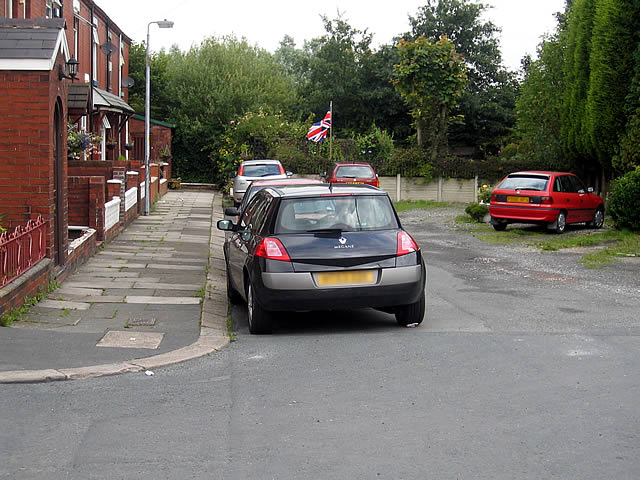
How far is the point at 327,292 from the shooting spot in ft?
27.5

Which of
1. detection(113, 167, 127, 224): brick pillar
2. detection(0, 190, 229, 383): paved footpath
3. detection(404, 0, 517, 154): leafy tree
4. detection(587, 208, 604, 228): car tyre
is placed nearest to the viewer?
detection(0, 190, 229, 383): paved footpath

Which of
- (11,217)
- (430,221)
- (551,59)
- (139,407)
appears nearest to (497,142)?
(551,59)

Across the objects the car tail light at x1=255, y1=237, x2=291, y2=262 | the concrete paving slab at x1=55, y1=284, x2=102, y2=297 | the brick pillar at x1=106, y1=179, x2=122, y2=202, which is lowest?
the concrete paving slab at x1=55, y1=284, x2=102, y2=297

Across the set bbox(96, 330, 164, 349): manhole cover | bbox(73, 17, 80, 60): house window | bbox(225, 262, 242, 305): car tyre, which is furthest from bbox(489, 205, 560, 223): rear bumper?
bbox(73, 17, 80, 60): house window

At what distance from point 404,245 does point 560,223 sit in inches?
498

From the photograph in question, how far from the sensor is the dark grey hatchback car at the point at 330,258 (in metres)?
8.39

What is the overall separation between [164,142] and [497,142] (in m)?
21.1

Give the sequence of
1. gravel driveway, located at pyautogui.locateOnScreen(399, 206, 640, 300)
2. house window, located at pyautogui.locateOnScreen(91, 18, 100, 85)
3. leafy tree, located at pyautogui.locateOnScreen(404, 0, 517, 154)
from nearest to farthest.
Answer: gravel driveway, located at pyautogui.locateOnScreen(399, 206, 640, 300) → house window, located at pyautogui.locateOnScreen(91, 18, 100, 85) → leafy tree, located at pyautogui.locateOnScreen(404, 0, 517, 154)

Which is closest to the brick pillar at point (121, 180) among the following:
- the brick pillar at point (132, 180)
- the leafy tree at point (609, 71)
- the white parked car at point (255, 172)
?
the brick pillar at point (132, 180)

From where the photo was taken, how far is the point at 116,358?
725 centimetres

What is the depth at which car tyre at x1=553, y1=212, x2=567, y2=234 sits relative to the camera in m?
20.2

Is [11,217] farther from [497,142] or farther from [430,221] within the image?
Answer: [497,142]

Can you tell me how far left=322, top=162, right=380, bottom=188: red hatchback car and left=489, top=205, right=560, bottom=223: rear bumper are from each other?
9.02 metres

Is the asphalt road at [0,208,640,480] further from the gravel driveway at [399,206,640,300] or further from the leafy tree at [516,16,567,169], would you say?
the leafy tree at [516,16,567,169]
